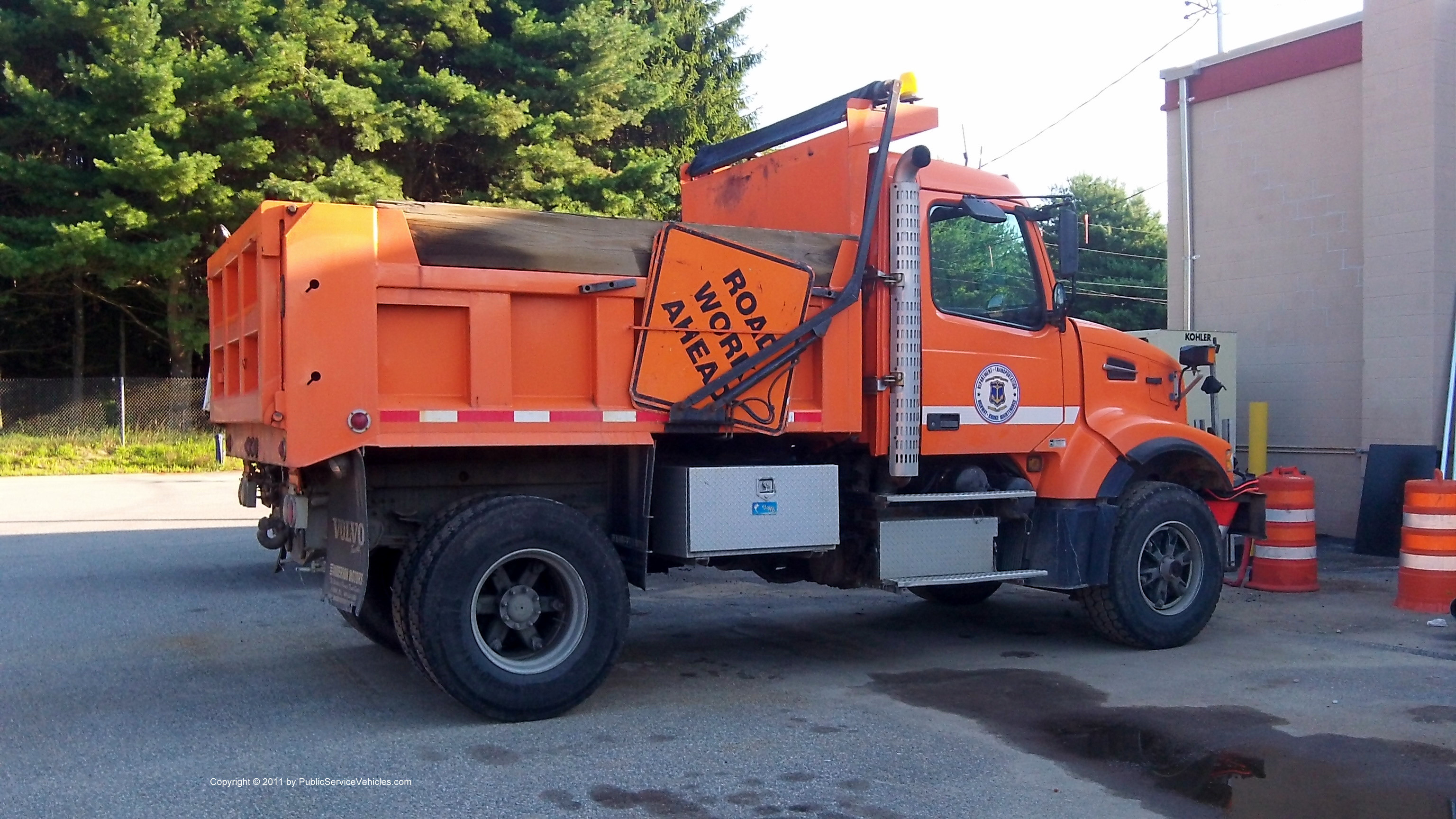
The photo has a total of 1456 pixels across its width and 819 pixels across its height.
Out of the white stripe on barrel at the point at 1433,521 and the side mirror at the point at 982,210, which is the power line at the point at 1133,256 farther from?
the side mirror at the point at 982,210

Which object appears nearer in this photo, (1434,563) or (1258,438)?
(1434,563)

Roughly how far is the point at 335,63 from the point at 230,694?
22.5 m

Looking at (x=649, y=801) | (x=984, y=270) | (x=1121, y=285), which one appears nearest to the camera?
(x=649, y=801)

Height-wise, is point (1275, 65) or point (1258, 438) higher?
point (1275, 65)

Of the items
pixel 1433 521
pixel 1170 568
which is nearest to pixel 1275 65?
pixel 1433 521

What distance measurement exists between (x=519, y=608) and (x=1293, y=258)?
10613 millimetres

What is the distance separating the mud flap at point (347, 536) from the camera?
6.04 m

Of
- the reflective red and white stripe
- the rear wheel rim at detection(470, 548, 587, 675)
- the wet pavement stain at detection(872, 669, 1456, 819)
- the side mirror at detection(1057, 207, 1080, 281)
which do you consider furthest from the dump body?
the wet pavement stain at detection(872, 669, 1456, 819)

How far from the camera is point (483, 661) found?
20.0 ft

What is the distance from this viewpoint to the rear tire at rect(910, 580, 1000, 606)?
9586 mm

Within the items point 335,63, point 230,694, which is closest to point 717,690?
point 230,694

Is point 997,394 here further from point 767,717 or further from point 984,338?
point 767,717

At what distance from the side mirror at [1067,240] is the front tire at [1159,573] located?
1.65 meters

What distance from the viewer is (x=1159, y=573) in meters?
8.21
